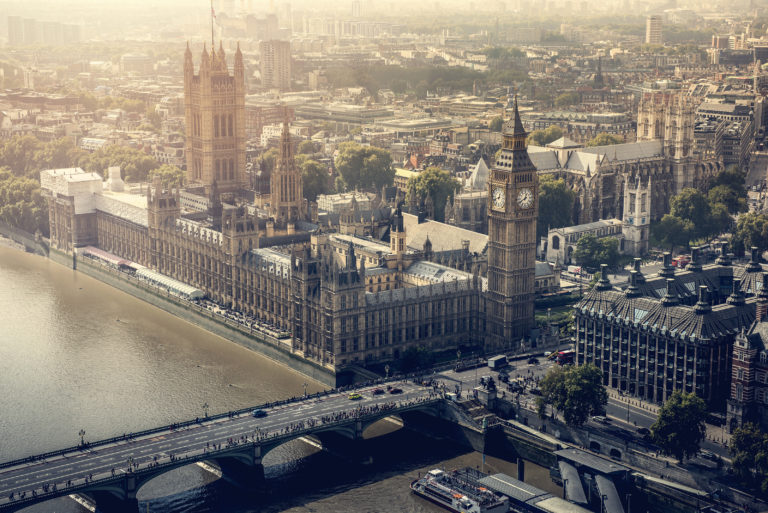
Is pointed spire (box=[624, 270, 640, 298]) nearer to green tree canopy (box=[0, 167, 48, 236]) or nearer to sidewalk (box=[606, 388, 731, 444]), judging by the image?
sidewalk (box=[606, 388, 731, 444])

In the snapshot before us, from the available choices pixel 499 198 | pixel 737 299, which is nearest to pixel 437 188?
pixel 499 198

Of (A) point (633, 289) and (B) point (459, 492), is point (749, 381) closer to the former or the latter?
(A) point (633, 289)

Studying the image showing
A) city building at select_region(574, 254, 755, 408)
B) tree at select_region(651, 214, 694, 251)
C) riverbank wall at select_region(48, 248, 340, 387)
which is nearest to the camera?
city building at select_region(574, 254, 755, 408)

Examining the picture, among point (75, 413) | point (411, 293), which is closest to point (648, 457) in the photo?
point (411, 293)

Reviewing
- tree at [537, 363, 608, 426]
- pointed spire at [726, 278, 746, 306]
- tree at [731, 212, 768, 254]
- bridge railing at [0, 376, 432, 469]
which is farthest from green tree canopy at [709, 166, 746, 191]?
tree at [537, 363, 608, 426]

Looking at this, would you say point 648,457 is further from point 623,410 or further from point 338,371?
point 338,371

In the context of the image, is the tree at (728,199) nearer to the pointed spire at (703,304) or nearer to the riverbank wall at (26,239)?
the pointed spire at (703,304)
